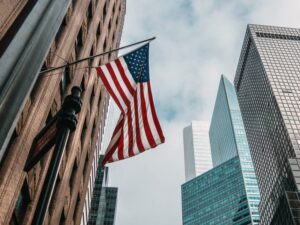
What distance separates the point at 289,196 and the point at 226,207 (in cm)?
10194

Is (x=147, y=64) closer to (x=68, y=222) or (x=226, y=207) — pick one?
(x=68, y=222)

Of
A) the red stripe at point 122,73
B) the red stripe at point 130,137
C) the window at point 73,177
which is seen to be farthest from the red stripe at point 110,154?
the window at point 73,177

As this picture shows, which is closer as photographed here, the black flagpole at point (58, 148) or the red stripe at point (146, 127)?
the black flagpole at point (58, 148)

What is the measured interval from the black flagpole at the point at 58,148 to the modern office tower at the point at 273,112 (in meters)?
82.3

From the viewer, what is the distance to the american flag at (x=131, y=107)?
1241 cm

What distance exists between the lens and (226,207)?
18312 cm

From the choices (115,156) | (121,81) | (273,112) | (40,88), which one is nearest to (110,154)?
(115,156)

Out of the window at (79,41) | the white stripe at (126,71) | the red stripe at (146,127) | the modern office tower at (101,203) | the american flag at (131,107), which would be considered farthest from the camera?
the modern office tower at (101,203)

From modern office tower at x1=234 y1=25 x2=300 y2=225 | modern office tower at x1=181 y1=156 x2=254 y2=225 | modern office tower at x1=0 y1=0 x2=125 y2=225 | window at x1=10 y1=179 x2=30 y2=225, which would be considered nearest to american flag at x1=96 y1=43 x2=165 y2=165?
modern office tower at x1=0 y1=0 x2=125 y2=225

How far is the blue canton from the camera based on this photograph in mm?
13850

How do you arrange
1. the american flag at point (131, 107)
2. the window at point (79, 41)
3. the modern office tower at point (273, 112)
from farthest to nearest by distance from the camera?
the modern office tower at point (273, 112)
the window at point (79, 41)
the american flag at point (131, 107)

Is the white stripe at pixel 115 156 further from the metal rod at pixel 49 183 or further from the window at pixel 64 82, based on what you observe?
the window at pixel 64 82

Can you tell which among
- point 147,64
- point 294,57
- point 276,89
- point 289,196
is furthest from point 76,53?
point 294,57

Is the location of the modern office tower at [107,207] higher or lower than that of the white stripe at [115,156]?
higher
